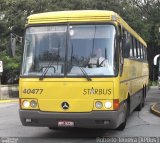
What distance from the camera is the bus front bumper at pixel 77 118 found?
11.2 m

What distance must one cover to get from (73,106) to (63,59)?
117 cm

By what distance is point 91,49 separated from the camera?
11.7 metres

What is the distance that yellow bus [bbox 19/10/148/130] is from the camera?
11.3m

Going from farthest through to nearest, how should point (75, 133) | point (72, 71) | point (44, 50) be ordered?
point (75, 133) < point (44, 50) < point (72, 71)

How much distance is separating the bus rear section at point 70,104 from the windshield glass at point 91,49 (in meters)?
0.33

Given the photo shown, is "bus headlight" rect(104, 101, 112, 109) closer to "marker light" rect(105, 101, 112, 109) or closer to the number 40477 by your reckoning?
"marker light" rect(105, 101, 112, 109)

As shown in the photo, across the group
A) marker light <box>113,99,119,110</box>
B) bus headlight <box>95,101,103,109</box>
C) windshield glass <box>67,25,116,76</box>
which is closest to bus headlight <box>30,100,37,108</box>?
windshield glass <box>67,25,116,76</box>

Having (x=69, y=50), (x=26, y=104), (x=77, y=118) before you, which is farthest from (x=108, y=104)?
(x=26, y=104)

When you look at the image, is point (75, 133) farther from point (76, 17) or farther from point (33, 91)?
point (76, 17)

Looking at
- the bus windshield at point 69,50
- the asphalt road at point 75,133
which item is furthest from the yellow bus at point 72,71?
the asphalt road at point 75,133

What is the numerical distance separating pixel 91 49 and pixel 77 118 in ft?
5.60

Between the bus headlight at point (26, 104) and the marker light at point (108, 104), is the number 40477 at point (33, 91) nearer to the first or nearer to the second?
the bus headlight at point (26, 104)

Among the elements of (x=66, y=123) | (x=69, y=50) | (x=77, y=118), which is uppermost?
(x=69, y=50)

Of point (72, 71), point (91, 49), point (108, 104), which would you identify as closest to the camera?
point (108, 104)
